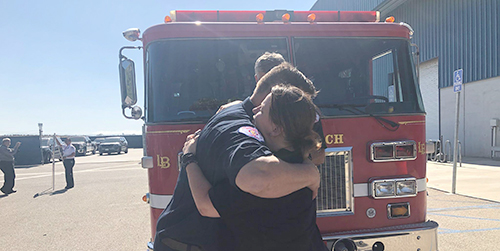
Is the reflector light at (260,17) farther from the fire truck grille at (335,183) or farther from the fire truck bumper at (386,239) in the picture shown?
the fire truck bumper at (386,239)

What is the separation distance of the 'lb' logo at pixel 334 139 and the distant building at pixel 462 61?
1382cm

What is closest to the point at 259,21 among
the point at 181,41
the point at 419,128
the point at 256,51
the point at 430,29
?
the point at 256,51

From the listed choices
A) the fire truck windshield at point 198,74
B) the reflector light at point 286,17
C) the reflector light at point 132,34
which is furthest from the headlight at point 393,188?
the reflector light at point 132,34

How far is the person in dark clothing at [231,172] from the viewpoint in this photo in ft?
4.17

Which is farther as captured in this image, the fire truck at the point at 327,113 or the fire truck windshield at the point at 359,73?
the fire truck windshield at the point at 359,73

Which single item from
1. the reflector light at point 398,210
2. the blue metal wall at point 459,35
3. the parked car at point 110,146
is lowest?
the parked car at point 110,146

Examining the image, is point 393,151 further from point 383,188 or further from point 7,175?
point 7,175

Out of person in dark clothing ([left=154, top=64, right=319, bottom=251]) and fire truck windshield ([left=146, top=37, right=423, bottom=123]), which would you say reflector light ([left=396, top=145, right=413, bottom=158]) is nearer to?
fire truck windshield ([left=146, top=37, right=423, bottom=123])

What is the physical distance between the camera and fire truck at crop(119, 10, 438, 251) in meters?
2.77

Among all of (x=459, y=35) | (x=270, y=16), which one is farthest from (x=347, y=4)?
(x=270, y=16)

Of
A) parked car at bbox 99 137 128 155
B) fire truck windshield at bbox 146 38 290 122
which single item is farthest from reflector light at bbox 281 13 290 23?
parked car at bbox 99 137 128 155

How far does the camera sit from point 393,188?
9.50 feet

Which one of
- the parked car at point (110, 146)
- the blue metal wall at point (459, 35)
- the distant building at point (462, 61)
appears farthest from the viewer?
the parked car at point (110, 146)

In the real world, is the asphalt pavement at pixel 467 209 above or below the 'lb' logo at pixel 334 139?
below
